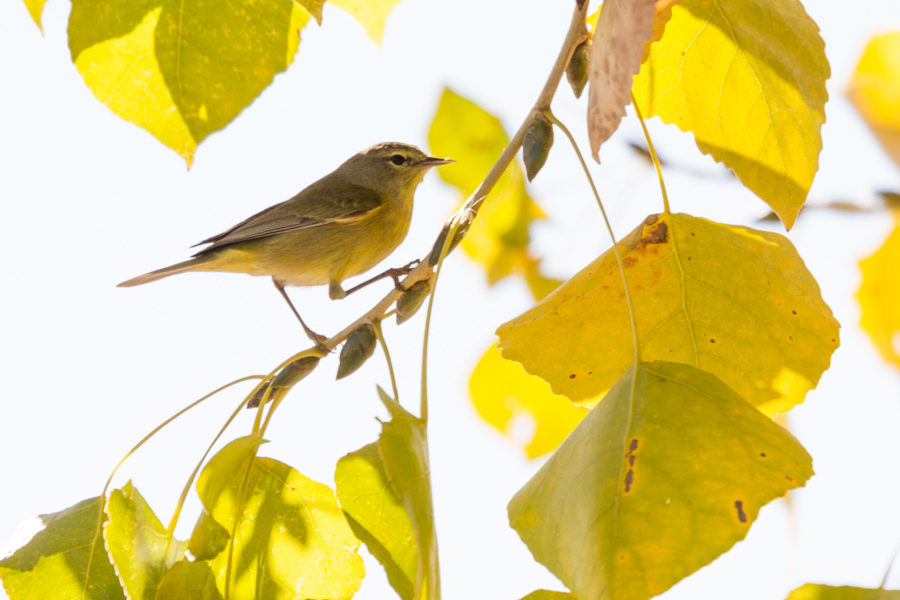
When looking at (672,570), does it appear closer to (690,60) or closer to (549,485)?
(549,485)

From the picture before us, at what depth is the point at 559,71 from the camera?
1.42 m

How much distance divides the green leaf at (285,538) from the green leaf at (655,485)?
0.54 meters

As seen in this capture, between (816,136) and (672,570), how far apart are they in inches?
29.2

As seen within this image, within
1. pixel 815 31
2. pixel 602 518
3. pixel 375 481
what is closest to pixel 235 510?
pixel 375 481

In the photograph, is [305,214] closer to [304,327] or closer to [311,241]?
[311,241]

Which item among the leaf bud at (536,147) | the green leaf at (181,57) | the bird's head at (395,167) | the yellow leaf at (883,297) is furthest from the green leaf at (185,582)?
the bird's head at (395,167)

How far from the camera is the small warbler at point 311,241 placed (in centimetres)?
324

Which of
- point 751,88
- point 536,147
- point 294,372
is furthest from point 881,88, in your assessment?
point 294,372

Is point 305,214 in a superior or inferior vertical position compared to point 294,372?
superior

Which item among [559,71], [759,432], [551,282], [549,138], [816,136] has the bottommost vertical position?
[759,432]

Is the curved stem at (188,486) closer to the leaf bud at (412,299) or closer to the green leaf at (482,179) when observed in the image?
the leaf bud at (412,299)

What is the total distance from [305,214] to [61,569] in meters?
2.15

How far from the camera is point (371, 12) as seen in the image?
4.98 feet

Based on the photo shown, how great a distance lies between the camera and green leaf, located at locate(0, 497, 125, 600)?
A: 1396mm
